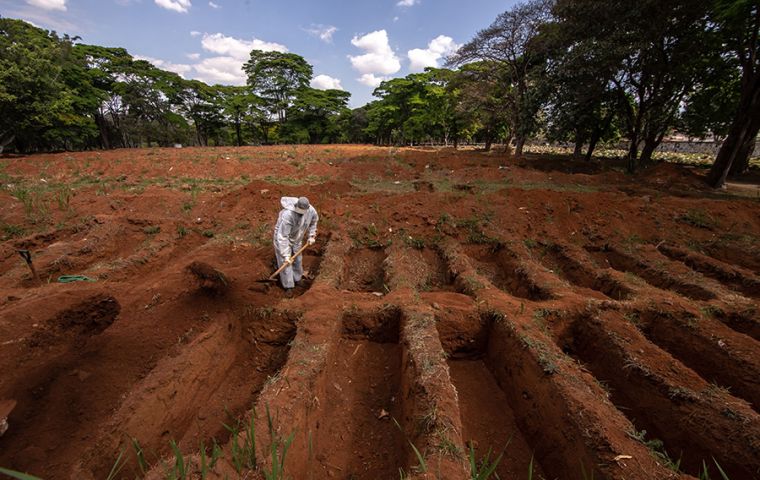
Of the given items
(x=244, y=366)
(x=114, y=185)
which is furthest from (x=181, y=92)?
(x=244, y=366)

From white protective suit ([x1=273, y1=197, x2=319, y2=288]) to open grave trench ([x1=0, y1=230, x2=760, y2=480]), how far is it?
0.50 metres

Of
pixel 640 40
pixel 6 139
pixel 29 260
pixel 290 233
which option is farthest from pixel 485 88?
pixel 6 139

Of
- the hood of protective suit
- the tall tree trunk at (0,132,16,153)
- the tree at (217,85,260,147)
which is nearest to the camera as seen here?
the hood of protective suit

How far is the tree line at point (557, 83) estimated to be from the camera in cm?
1184

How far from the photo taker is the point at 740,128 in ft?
38.2

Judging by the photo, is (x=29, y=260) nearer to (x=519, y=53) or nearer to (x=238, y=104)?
(x=519, y=53)

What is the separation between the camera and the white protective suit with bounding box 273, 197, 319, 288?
17.6 feet

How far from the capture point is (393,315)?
4.60 metres

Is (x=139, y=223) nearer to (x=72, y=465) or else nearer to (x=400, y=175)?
(x=72, y=465)

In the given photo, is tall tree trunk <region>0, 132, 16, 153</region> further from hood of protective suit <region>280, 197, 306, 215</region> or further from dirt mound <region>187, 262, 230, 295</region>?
hood of protective suit <region>280, 197, 306, 215</region>

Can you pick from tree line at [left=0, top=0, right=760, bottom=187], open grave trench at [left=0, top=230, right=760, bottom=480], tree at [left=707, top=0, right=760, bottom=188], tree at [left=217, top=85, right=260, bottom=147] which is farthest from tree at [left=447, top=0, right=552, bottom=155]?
tree at [left=217, top=85, right=260, bottom=147]

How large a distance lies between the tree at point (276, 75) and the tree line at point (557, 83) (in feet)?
9.57

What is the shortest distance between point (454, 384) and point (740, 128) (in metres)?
16.1

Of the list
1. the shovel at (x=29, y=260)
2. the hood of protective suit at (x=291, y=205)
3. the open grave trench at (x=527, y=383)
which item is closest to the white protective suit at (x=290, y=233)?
the hood of protective suit at (x=291, y=205)
